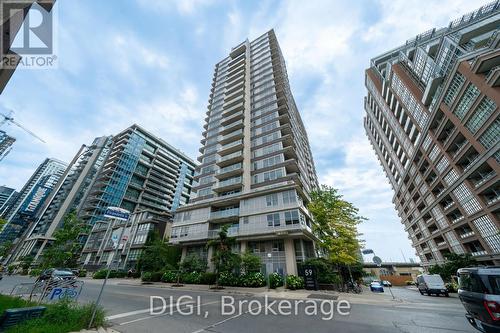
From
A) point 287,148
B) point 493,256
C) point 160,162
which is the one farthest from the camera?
point 160,162

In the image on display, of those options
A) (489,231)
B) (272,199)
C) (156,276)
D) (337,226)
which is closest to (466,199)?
(489,231)

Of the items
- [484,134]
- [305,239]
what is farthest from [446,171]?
[305,239]

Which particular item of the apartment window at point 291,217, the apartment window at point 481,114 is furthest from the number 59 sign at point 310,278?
the apartment window at point 481,114

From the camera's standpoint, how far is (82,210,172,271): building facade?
42706 mm

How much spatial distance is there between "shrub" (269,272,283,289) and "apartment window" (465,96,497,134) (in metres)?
35.7

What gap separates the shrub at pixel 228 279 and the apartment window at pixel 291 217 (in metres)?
9.08

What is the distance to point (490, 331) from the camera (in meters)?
5.91

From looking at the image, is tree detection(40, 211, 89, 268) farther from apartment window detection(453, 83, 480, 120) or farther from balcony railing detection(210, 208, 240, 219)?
apartment window detection(453, 83, 480, 120)

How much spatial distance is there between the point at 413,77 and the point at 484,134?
26.5 m

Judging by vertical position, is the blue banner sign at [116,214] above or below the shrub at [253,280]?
above

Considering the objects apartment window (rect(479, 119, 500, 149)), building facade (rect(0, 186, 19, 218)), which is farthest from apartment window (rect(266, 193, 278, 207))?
building facade (rect(0, 186, 19, 218))

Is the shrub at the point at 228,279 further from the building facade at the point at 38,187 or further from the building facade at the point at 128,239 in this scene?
the building facade at the point at 38,187

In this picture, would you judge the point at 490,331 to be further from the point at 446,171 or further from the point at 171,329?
the point at 446,171

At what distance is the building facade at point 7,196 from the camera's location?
11877 cm
